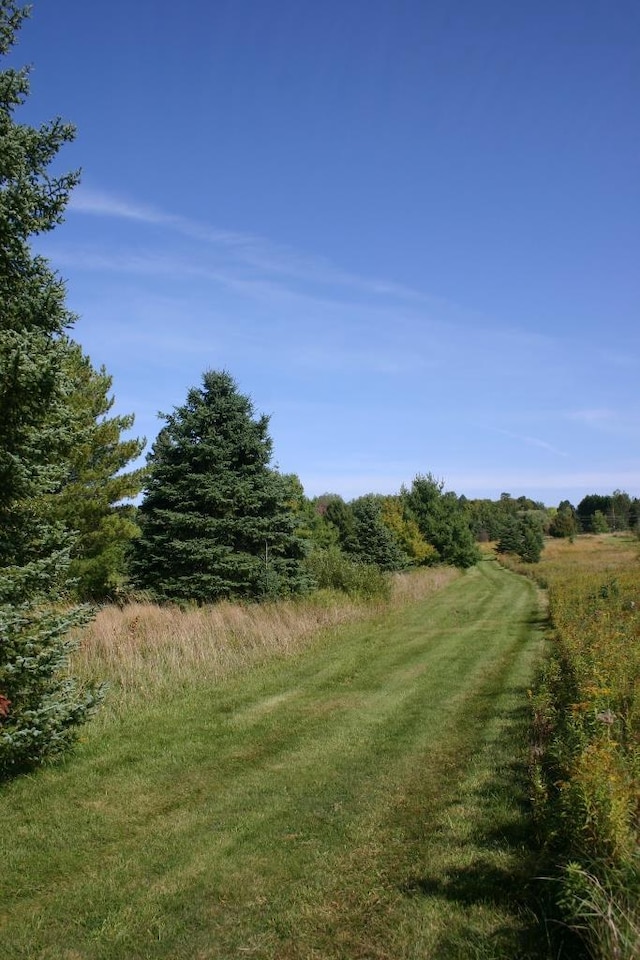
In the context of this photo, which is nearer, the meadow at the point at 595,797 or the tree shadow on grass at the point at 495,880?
the meadow at the point at 595,797

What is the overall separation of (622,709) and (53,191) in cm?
794

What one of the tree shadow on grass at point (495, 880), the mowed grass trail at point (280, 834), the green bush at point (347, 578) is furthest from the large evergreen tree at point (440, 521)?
the tree shadow on grass at point (495, 880)

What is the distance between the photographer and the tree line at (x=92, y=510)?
612cm

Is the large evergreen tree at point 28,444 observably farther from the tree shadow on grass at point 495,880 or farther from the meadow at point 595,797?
the meadow at point 595,797

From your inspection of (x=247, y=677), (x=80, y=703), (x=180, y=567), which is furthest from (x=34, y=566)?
(x=180, y=567)

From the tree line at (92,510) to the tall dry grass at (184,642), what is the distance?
0.76 m

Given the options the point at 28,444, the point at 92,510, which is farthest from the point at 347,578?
the point at 28,444

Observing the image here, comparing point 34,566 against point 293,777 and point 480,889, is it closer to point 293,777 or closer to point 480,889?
point 293,777

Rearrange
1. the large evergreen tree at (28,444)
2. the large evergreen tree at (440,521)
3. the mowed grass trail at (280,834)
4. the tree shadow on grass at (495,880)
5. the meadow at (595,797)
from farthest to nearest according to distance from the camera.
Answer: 1. the large evergreen tree at (440,521)
2. the large evergreen tree at (28,444)
3. the mowed grass trail at (280,834)
4. the tree shadow on grass at (495,880)
5. the meadow at (595,797)

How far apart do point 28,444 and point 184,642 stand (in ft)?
19.4

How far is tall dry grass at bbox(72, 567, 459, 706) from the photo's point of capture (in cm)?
974

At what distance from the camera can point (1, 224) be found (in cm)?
624

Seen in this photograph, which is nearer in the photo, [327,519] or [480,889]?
[480,889]

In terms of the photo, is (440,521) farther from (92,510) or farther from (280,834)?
(280,834)
